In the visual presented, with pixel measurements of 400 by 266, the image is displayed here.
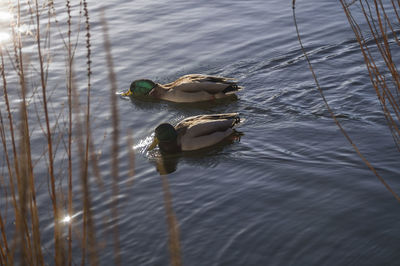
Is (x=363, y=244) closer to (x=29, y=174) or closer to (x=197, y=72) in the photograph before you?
(x=29, y=174)

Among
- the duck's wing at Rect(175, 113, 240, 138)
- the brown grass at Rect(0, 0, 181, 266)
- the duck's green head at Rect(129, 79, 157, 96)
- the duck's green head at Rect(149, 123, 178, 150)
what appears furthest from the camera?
the duck's green head at Rect(129, 79, 157, 96)

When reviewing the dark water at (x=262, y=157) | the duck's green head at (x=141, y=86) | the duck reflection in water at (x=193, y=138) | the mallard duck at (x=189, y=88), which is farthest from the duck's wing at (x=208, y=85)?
the duck reflection in water at (x=193, y=138)

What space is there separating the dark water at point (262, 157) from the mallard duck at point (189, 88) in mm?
124

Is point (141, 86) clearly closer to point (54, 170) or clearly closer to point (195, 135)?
point (195, 135)

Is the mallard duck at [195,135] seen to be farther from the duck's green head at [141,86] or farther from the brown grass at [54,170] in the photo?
the duck's green head at [141,86]

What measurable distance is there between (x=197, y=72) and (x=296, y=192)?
12.1 feet

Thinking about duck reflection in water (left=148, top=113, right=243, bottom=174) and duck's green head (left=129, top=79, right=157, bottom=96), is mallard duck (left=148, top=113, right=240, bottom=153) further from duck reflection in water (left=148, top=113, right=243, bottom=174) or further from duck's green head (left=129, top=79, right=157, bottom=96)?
duck's green head (left=129, top=79, right=157, bottom=96)

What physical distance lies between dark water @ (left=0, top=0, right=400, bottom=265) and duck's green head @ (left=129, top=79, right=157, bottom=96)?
168mm

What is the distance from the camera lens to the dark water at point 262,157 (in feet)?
15.3

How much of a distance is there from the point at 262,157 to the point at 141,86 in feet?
8.71

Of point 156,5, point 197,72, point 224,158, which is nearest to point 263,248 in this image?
A: point 224,158

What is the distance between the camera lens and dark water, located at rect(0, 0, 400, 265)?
4.65 metres

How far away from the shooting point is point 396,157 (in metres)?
5.72

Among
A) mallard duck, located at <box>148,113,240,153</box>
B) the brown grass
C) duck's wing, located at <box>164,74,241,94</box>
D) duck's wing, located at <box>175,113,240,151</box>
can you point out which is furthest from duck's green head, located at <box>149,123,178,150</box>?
duck's wing, located at <box>164,74,241,94</box>
